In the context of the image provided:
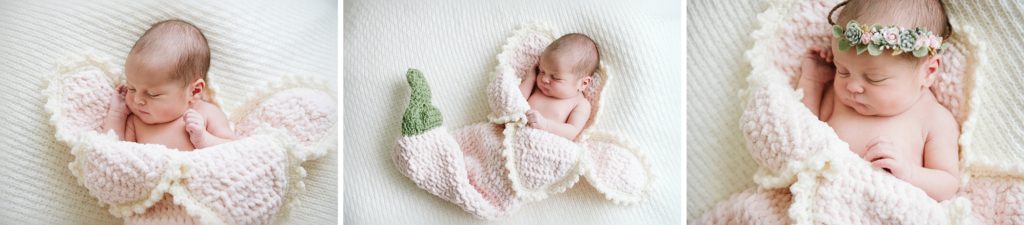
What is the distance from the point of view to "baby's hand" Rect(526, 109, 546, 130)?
3.99 feet

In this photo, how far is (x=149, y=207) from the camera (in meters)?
1.15

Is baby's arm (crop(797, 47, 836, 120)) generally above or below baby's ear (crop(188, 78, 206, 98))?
below

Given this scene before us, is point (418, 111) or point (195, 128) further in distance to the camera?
point (418, 111)

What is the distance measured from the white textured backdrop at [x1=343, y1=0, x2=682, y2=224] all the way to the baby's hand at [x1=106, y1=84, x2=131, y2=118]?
35 centimetres

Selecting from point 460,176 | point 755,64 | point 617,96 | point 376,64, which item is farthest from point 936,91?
point 376,64

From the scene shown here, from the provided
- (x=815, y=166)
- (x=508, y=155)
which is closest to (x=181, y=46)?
(x=508, y=155)

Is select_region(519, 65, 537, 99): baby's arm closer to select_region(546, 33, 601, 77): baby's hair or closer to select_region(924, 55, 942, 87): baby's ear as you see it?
select_region(546, 33, 601, 77): baby's hair

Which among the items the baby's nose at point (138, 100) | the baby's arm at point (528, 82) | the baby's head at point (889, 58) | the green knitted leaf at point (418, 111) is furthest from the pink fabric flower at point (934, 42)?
the baby's nose at point (138, 100)

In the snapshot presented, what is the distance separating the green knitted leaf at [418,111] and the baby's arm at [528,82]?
0.50ft

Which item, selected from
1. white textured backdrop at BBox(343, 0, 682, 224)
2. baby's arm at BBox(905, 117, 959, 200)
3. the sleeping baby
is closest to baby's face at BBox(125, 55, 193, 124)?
white textured backdrop at BBox(343, 0, 682, 224)

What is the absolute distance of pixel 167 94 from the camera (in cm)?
115

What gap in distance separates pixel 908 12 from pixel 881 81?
11cm

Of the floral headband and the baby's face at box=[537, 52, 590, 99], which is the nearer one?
the floral headband

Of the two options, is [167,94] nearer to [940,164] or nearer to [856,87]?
[856,87]
